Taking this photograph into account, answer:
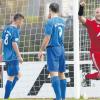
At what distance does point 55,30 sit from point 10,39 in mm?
1459

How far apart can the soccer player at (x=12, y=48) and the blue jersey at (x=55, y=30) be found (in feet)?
4.06

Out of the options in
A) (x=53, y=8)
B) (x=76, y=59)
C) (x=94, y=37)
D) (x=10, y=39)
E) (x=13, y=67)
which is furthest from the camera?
(x=76, y=59)

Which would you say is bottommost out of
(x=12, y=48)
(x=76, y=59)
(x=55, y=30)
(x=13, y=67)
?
(x=13, y=67)

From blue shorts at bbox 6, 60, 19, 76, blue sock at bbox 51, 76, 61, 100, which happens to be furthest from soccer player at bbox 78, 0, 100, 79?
blue shorts at bbox 6, 60, 19, 76

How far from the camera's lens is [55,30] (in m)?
11.0

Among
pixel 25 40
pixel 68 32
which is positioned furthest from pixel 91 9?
pixel 25 40

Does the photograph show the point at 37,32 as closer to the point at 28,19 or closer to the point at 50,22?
the point at 28,19

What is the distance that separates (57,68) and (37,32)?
13.5ft

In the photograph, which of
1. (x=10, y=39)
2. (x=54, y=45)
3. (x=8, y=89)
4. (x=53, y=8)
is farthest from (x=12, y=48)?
(x=53, y=8)

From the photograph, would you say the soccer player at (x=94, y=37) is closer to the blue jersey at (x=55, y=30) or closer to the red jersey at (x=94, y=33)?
the red jersey at (x=94, y=33)

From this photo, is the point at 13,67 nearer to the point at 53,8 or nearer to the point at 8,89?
the point at 8,89

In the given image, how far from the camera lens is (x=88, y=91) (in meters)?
14.4

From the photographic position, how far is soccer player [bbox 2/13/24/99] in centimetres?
1215

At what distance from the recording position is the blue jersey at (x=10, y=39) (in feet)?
39.9
